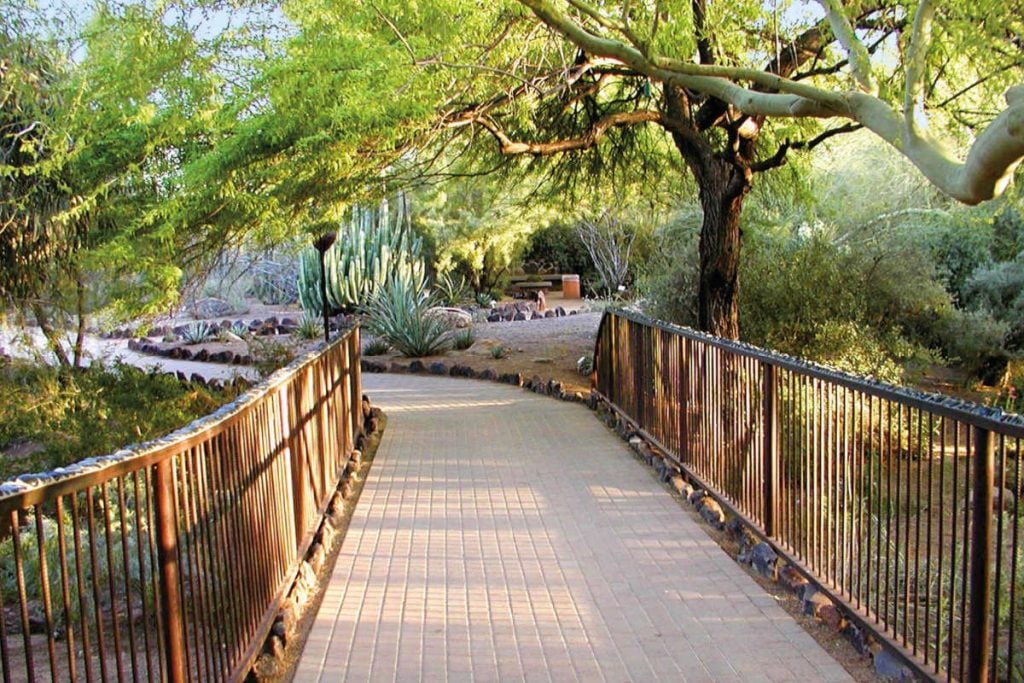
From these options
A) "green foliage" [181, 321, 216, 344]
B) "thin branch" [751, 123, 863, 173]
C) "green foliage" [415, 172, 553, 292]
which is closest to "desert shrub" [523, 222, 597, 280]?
"green foliage" [415, 172, 553, 292]

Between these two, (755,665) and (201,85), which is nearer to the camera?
(755,665)

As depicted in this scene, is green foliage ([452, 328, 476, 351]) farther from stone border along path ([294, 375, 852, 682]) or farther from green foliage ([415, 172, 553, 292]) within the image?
stone border along path ([294, 375, 852, 682])

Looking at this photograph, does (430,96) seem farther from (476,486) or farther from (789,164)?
(789,164)

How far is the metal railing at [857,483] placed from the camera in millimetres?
3787

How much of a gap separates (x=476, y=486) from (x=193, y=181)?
12.1ft

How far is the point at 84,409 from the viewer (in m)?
A: 12.1

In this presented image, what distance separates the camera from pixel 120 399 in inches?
520

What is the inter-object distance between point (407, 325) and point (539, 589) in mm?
14182

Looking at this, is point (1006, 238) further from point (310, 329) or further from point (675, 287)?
point (310, 329)

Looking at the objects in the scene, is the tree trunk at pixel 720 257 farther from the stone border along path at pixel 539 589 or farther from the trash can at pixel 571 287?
the trash can at pixel 571 287

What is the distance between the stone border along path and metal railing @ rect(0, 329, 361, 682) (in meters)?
0.54

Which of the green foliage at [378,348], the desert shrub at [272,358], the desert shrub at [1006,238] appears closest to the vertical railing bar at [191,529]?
the desert shrub at [272,358]

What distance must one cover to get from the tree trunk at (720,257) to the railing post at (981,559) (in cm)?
968

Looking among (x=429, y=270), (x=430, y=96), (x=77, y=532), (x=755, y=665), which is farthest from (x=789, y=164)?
(x=429, y=270)
